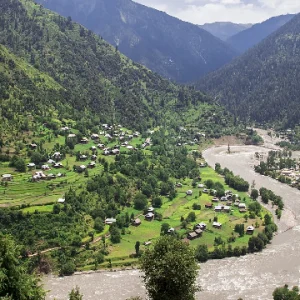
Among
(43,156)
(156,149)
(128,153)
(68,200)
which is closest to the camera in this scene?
(68,200)

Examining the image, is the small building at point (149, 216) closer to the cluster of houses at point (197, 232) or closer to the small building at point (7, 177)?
the cluster of houses at point (197, 232)

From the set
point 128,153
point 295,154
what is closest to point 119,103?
point 128,153

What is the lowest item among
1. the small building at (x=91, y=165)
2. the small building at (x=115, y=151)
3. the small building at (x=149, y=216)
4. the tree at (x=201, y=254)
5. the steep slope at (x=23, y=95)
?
the tree at (x=201, y=254)

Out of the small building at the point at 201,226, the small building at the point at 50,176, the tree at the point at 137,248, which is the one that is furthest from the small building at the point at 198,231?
the small building at the point at 50,176

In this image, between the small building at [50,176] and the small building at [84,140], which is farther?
the small building at [84,140]

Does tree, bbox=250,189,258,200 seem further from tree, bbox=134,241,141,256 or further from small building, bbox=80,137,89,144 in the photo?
small building, bbox=80,137,89,144

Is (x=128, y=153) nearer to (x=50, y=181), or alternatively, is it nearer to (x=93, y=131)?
(x=93, y=131)

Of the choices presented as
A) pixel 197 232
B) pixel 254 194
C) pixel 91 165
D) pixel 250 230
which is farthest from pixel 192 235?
pixel 91 165
